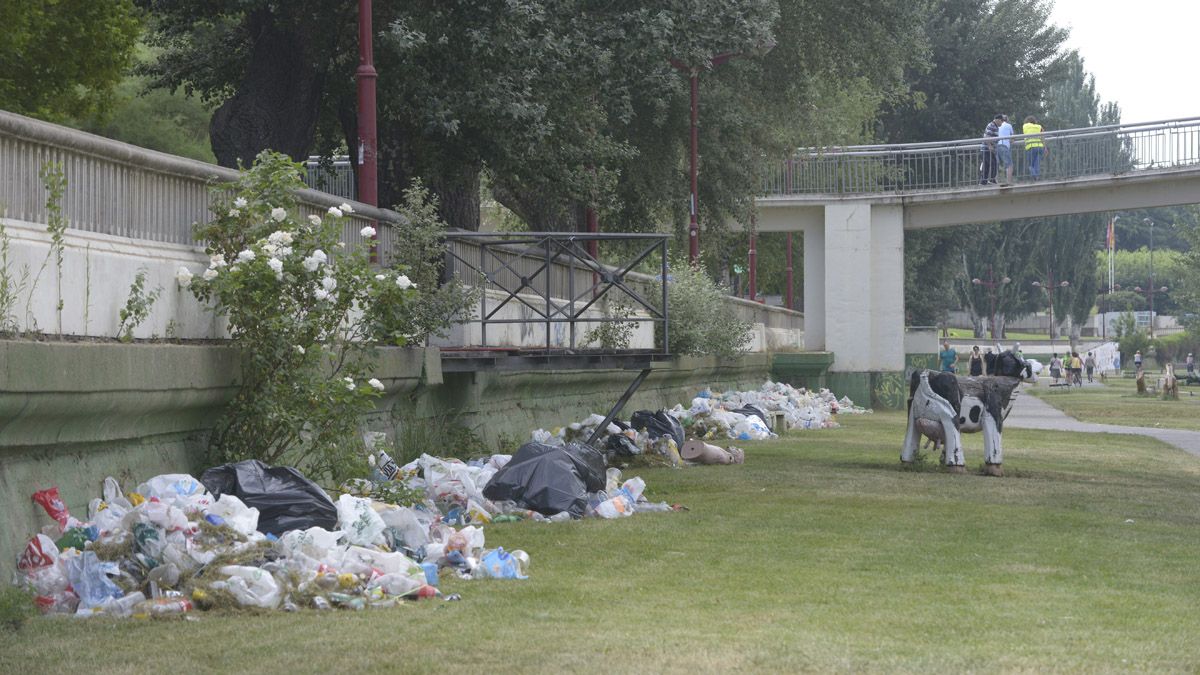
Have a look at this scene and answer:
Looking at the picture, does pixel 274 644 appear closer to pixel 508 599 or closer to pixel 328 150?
pixel 508 599

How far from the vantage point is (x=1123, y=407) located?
4956 centimetres

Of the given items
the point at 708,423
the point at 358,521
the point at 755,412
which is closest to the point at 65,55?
the point at 708,423

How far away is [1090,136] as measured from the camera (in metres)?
41.8

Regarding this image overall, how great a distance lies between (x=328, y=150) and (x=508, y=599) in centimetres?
1935

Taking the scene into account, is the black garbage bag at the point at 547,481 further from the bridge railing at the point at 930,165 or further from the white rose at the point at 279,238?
the bridge railing at the point at 930,165

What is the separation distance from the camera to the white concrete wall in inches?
346

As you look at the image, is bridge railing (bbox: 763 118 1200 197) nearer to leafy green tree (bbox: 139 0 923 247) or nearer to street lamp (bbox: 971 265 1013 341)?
leafy green tree (bbox: 139 0 923 247)

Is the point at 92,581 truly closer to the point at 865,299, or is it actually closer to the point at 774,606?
the point at 774,606

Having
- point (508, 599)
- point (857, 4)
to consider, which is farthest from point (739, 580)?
point (857, 4)

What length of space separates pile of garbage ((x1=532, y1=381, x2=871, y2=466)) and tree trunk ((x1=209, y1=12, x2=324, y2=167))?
571cm

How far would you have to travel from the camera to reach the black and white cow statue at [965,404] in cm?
1947

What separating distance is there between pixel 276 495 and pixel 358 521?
0.48 metres

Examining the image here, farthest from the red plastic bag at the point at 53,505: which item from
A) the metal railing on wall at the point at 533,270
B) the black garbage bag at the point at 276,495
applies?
A: the metal railing on wall at the point at 533,270

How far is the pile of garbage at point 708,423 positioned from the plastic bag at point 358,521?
244 inches
